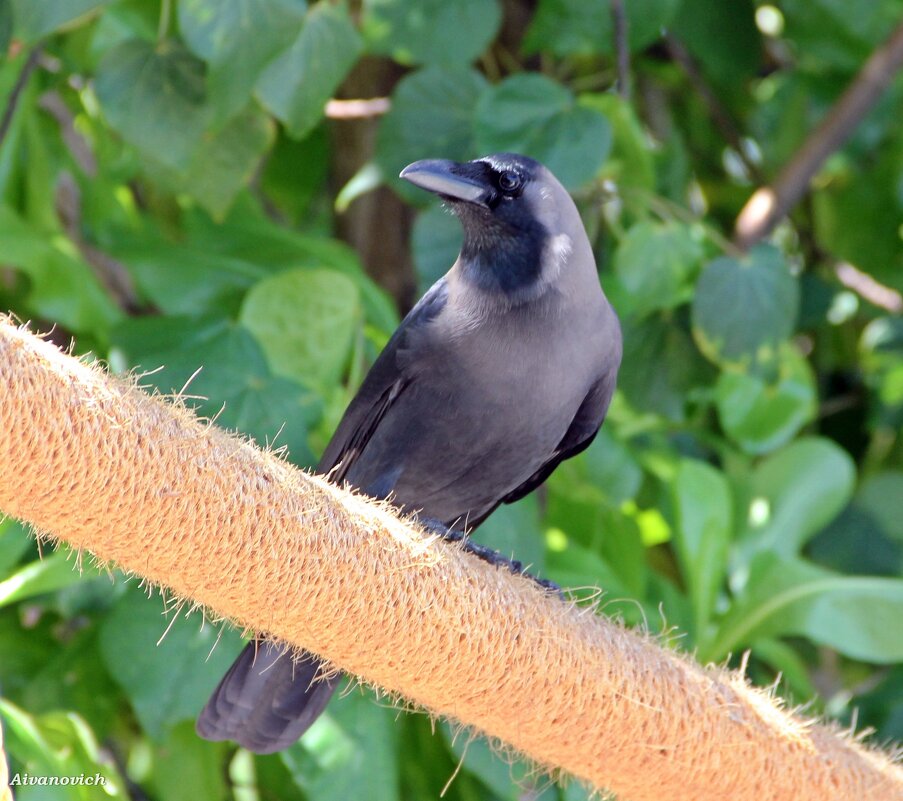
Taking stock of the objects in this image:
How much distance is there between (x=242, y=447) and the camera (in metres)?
1.47

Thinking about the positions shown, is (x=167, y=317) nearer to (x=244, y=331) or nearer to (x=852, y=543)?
(x=244, y=331)

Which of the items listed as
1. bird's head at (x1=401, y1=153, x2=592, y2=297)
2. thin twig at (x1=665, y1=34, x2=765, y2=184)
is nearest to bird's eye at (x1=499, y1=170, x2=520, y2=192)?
bird's head at (x1=401, y1=153, x2=592, y2=297)

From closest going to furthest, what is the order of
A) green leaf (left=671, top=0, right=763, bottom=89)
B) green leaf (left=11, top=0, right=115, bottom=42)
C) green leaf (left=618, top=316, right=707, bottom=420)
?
green leaf (left=11, top=0, right=115, bottom=42)
green leaf (left=618, top=316, right=707, bottom=420)
green leaf (left=671, top=0, right=763, bottom=89)

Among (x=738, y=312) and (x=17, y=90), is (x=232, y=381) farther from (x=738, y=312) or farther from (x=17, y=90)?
(x=738, y=312)

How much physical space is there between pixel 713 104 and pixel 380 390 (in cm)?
148

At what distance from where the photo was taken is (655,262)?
2.46 metres

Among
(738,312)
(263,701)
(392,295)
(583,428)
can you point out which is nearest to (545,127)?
(738,312)

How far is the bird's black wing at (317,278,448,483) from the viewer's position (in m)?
2.13

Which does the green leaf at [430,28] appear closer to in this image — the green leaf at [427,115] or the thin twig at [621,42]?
the green leaf at [427,115]

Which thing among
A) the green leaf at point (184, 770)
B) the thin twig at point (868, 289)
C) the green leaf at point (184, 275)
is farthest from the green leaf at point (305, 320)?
the thin twig at point (868, 289)

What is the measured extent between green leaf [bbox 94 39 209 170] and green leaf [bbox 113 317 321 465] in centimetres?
32

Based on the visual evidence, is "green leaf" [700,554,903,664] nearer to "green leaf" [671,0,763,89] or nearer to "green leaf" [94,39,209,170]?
"green leaf" [671,0,763,89]

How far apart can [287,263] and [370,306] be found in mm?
222

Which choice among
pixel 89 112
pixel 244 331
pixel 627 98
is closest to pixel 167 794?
pixel 244 331
